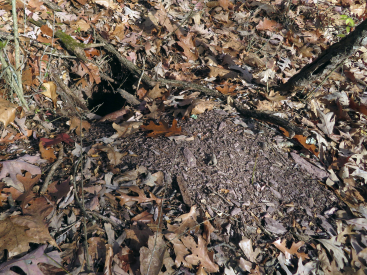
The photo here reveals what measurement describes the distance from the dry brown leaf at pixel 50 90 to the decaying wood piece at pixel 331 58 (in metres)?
2.98

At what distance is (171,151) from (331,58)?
2047 millimetres

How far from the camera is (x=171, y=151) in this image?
8.02ft

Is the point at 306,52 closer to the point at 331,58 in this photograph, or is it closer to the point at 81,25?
the point at 331,58

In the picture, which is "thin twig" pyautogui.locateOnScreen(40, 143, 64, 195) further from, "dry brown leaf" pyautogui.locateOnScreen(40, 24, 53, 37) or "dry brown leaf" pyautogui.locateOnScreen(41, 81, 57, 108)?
"dry brown leaf" pyautogui.locateOnScreen(40, 24, 53, 37)

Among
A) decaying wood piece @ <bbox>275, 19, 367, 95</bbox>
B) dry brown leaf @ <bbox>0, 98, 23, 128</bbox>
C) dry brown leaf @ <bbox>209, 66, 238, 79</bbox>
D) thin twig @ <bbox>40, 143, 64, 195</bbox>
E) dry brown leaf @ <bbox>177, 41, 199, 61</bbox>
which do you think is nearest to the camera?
thin twig @ <bbox>40, 143, 64, 195</bbox>

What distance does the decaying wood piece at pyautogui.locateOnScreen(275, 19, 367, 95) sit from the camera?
7.91ft

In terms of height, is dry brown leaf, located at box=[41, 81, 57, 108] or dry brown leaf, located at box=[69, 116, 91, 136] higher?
dry brown leaf, located at box=[41, 81, 57, 108]

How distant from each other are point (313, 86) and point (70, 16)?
3640mm

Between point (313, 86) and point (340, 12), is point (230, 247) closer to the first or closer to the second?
point (313, 86)

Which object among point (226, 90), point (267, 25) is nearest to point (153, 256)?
point (226, 90)

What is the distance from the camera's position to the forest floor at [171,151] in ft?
6.14

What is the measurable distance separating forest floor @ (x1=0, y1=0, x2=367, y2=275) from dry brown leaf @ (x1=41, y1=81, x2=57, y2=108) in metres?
0.01

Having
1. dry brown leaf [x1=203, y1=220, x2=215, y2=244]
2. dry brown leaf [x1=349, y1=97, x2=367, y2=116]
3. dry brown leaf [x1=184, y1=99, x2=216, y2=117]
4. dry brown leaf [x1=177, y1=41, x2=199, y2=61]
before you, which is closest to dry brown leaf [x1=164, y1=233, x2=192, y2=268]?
dry brown leaf [x1=203, y1=220, x2=215, y2=244]

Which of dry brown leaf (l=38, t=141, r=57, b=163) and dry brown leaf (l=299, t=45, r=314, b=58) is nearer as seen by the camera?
dry brown leaf (l=38, t=141, r=57, b=163)
